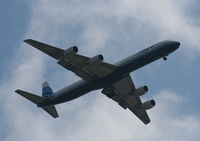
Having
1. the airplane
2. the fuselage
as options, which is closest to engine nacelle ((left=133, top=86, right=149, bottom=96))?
the airplane

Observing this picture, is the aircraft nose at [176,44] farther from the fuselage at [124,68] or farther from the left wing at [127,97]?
the left wing at [127,97]

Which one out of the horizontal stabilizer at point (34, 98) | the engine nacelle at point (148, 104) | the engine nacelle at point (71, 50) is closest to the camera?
the engine nacelle at point (71, 50)

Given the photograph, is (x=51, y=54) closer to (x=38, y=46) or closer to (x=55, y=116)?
(x=38, y=46)

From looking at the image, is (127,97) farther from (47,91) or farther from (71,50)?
(71,50)

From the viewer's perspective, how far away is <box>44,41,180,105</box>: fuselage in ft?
293

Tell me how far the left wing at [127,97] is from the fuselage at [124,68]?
411 centimetres

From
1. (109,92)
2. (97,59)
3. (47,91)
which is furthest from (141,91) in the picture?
(47,91)

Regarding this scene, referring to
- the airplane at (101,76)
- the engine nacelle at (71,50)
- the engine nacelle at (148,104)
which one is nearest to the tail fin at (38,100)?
the airplane at (101,76)

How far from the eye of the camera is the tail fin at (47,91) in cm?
9746

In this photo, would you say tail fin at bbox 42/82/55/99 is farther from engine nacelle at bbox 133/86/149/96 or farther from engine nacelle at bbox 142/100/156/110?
engine nacelle at bbox 142/100/156/110

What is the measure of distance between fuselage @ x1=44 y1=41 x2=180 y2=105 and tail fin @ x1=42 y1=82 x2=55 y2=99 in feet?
10.0

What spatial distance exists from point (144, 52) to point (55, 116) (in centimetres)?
1943

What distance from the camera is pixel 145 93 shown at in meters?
98.1

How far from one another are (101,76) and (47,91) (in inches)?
468
